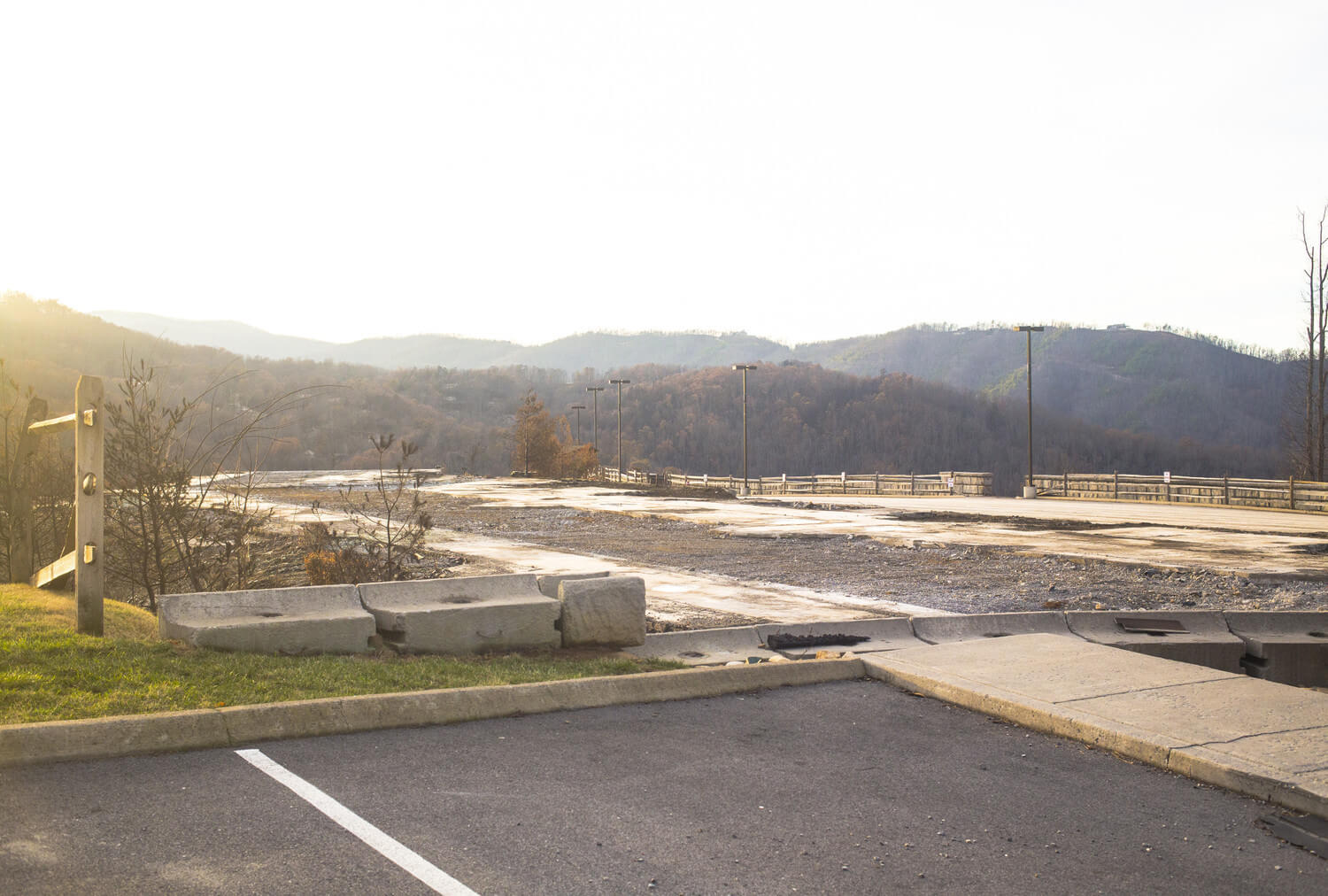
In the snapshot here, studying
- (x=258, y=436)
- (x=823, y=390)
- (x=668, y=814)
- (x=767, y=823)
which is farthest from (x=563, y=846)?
(x=823, y=390)

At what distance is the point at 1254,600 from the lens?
14125mm

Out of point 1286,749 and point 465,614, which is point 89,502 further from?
point 1286,749

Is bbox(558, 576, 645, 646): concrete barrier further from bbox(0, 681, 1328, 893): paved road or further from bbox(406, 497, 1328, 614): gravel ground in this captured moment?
bbox(406, 497, 1328, 614): gravel ground

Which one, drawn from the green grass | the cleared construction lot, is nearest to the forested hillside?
the cleared construction lot

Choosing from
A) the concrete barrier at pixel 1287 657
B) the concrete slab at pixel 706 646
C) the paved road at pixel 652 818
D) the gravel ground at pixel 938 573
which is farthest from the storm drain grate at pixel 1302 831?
the gravel ground at pixel 938 573

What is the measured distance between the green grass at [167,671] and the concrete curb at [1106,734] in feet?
6.36

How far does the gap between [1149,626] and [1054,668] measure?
3994 mm

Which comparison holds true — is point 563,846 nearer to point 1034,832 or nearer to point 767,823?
point 767,823

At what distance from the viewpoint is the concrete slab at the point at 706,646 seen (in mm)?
8891

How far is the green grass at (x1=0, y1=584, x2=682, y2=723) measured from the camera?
18.7 ft

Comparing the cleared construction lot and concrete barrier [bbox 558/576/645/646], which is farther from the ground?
concrete barrier [bbox 558/576/645/646]

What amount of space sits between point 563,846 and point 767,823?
3.21ft

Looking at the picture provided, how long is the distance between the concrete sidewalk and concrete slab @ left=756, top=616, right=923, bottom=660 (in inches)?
25.1

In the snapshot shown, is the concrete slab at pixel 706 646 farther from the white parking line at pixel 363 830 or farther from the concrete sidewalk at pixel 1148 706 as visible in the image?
the white parking line at pixel 363 830
